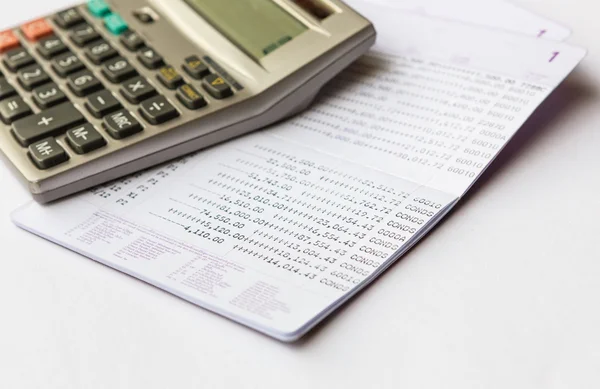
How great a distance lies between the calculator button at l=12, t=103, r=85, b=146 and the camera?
49 cm

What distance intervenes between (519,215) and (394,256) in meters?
0.08

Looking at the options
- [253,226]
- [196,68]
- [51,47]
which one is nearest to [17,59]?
[51,47]

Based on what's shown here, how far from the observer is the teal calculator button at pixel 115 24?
59 cm

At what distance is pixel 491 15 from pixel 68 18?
0.34m

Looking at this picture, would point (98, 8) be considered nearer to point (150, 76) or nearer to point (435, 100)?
point (150, 76)

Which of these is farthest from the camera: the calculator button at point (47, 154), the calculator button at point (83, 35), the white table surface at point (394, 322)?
the calculator button at point (83, 35)

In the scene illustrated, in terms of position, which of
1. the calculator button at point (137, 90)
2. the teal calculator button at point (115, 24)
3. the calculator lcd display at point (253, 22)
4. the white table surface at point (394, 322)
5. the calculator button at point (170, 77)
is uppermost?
the calculator lcd display at point (253, 22)

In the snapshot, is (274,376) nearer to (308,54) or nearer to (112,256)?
(112,256)

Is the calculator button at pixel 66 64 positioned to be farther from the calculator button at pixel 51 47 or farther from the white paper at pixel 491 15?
the white paper at pixel 491 15

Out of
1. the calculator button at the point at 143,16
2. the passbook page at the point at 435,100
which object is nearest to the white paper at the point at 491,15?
the passbook page at the point at 435,100

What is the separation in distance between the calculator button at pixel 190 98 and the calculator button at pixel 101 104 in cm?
4

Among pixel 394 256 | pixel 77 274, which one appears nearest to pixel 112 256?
pixel 77 274

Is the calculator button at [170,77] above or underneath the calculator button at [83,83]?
above

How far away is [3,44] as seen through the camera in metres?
0.58
